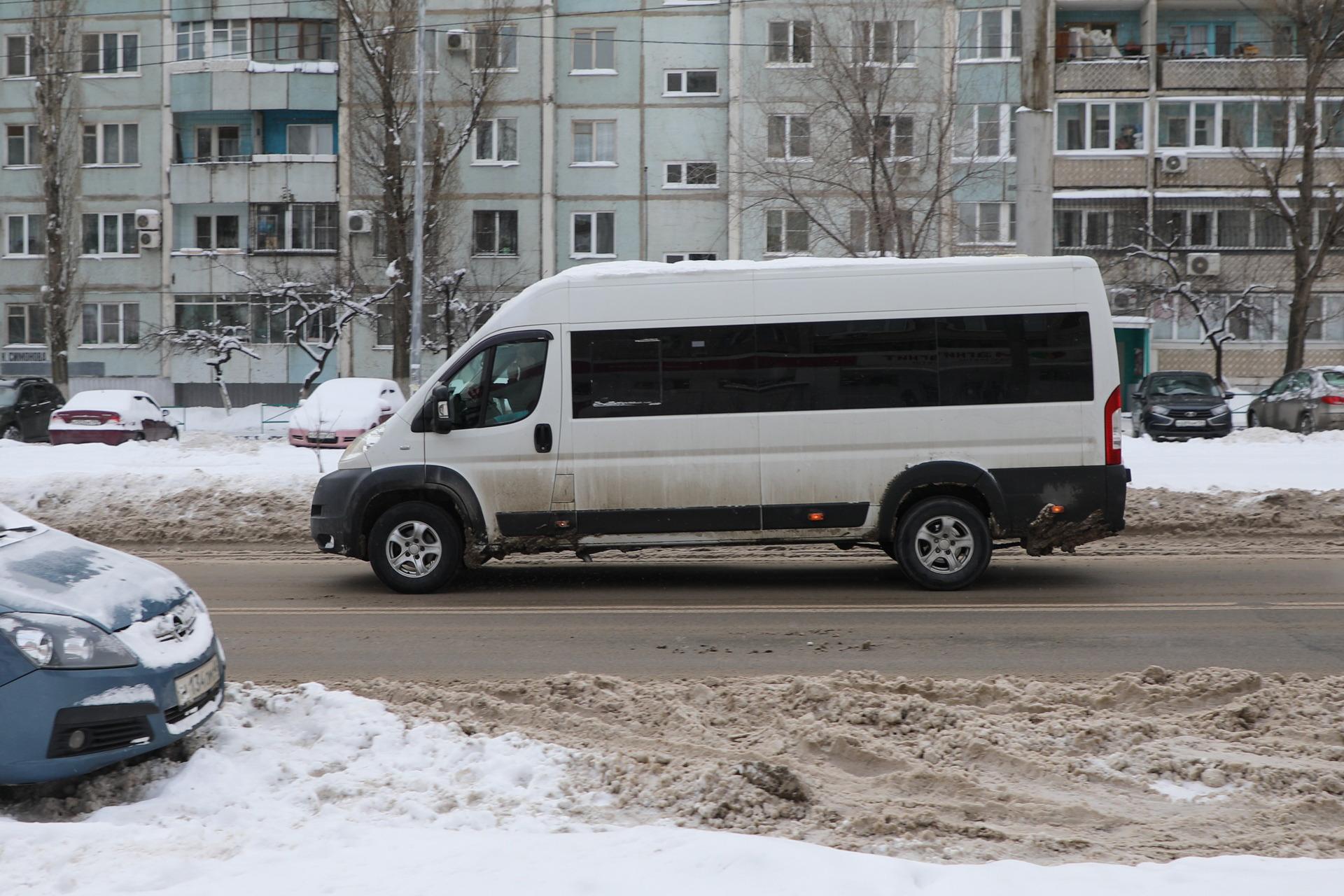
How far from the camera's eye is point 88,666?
5008 mm

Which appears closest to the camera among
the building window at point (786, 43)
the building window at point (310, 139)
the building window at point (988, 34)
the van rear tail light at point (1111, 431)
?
the van rear tail light at point (1111, 431)

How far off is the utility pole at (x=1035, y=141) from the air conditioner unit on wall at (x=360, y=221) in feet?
109

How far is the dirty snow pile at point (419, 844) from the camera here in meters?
3.98

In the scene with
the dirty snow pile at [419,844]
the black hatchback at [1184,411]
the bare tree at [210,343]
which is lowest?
the dirty snow pile at [419,844]

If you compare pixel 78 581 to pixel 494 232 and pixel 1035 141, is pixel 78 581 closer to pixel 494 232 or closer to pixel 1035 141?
pixel 1035 141

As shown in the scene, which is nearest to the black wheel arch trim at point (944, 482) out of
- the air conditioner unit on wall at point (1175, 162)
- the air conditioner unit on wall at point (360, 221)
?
the air conditioner unit on wall at point (360, 221)

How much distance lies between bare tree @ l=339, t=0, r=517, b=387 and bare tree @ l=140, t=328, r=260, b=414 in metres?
5.28

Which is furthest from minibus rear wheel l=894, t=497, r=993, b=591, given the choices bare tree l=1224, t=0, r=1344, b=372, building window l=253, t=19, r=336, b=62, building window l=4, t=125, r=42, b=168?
building window l=4, t=125, r=42, b=168

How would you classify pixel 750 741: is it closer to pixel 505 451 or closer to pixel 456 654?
pixel 456 654

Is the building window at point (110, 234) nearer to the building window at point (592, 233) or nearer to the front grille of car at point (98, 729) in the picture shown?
the building window at point (592, 233)

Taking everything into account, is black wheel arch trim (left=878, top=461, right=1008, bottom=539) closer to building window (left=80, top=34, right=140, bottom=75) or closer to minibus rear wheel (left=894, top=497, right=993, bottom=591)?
minibus rear wheel (left=894, top=497, right=993, bottom=591)

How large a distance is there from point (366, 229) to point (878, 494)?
126ft

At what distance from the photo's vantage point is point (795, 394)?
1044cm

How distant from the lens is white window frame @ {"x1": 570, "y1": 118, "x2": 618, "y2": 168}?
153 ft
